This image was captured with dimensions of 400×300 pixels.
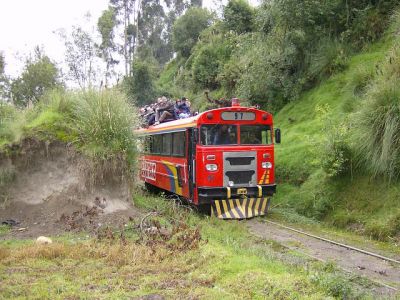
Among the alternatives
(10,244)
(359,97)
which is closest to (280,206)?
(359,97)

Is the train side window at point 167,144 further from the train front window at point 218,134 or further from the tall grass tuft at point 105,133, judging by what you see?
the tall grass tuft at point 105,133

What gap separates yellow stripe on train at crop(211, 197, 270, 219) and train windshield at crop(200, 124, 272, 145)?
1.51m

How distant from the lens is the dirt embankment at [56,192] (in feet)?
32.1

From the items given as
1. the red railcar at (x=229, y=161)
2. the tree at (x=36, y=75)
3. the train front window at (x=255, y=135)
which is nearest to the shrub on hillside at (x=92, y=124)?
the red railcar at (x=229, y=161)

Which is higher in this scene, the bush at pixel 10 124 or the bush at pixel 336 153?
the bush at pixel 10 124

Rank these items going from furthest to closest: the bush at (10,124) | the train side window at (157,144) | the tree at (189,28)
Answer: the tree at (189,28), the train side window at (157,144), the bush at (10,124)

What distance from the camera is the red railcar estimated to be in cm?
1212

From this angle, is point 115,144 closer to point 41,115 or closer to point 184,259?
point 41,115

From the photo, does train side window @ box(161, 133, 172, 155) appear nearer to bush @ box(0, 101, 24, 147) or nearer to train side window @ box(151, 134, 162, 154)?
train side window @ box(151, 134, 162, 154)

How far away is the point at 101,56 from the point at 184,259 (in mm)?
30301

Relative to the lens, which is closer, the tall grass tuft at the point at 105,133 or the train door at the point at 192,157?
the tall grass tuft at the point at 105,133

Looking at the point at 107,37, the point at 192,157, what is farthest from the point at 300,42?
the point at 107,37

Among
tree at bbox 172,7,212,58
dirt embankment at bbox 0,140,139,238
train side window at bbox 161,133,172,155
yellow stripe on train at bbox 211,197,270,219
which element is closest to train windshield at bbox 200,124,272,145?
yellow stripe on train at bbox 211,197,270,219

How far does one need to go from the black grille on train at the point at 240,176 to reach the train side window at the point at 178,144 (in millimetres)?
1654
